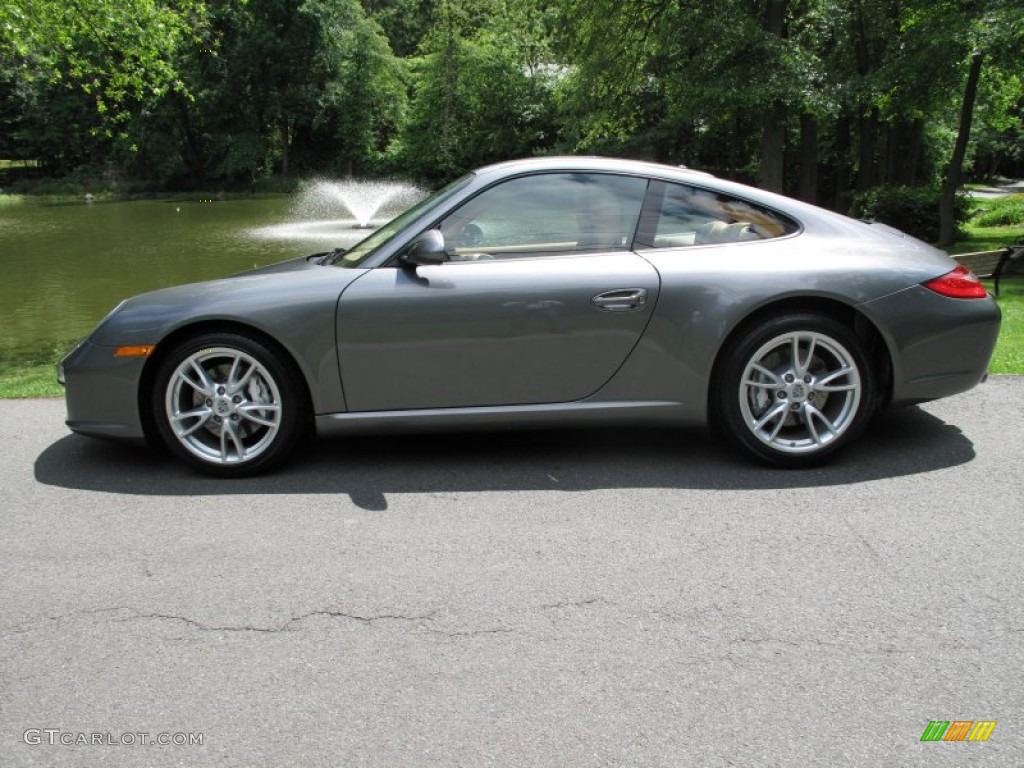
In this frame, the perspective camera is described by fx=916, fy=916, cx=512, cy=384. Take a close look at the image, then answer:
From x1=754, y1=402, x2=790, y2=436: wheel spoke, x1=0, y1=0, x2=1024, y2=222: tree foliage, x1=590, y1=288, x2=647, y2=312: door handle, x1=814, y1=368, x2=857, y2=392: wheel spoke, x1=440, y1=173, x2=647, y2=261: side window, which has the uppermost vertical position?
x1=0, y1=0, x2=1024, y2=222: tree foliage

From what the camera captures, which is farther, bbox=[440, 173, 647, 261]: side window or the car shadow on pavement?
bbox=[440, 173, 647, 261]: side window

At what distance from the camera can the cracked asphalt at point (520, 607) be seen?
2434 mm

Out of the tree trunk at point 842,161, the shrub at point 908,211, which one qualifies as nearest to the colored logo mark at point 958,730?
the shrub at point 908,211

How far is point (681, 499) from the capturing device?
158 inches

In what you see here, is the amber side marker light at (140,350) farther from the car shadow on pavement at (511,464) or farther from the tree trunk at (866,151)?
the tree trunk at (866,151)

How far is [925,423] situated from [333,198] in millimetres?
42373

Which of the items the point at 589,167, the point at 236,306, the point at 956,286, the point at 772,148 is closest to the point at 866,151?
the point at 772,148

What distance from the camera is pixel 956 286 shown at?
4.38 m

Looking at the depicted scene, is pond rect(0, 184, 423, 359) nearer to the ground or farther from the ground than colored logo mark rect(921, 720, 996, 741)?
nearer to the ground

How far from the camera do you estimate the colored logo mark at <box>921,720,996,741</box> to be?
236 cm

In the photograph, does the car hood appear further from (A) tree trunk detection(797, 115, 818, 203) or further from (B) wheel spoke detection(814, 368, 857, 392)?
(A) tree trunk detection(797, 115, 818, 203)

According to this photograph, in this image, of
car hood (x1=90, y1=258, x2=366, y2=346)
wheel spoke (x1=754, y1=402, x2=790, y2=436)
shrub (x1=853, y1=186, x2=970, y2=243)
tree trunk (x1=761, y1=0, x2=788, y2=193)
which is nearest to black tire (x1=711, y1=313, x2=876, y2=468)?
wheel spoke (x1=754, y1=402, x2=790, y2=436)

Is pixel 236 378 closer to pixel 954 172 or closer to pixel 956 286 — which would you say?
pixel 956 286

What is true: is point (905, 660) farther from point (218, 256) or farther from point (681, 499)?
point (218, 256)
